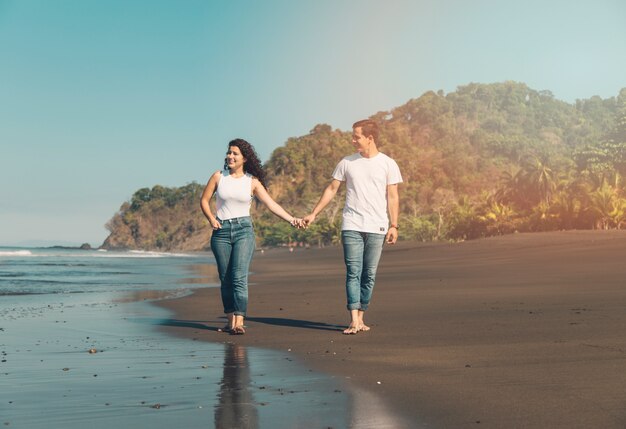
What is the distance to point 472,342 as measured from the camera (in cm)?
693

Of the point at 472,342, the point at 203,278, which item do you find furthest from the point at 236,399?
the point at 203,278

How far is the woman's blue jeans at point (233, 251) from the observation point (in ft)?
28.3

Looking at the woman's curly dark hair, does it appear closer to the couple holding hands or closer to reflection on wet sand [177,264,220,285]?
the couple holding hands

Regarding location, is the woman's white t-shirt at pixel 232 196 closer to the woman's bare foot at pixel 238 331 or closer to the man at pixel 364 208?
the man at pixel 364 208

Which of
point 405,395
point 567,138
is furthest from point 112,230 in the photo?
point 405,395

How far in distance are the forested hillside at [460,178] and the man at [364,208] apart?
102 ft

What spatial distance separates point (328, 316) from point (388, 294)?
3152mm

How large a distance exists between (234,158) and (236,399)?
14.4 feet

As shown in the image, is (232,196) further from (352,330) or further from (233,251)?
(352,330)

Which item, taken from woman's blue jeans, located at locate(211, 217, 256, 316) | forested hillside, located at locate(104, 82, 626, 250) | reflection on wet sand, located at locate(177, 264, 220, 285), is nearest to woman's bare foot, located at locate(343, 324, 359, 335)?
woman's blue jeans, located at locate(211, 217, 256, 316)

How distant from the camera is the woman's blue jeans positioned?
862 cm

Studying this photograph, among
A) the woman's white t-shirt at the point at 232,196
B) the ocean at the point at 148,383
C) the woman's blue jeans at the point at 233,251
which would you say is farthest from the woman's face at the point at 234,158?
the ocean at the point at 148,383

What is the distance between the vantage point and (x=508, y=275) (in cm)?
1619

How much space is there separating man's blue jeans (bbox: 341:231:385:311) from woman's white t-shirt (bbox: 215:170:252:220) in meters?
1.11
